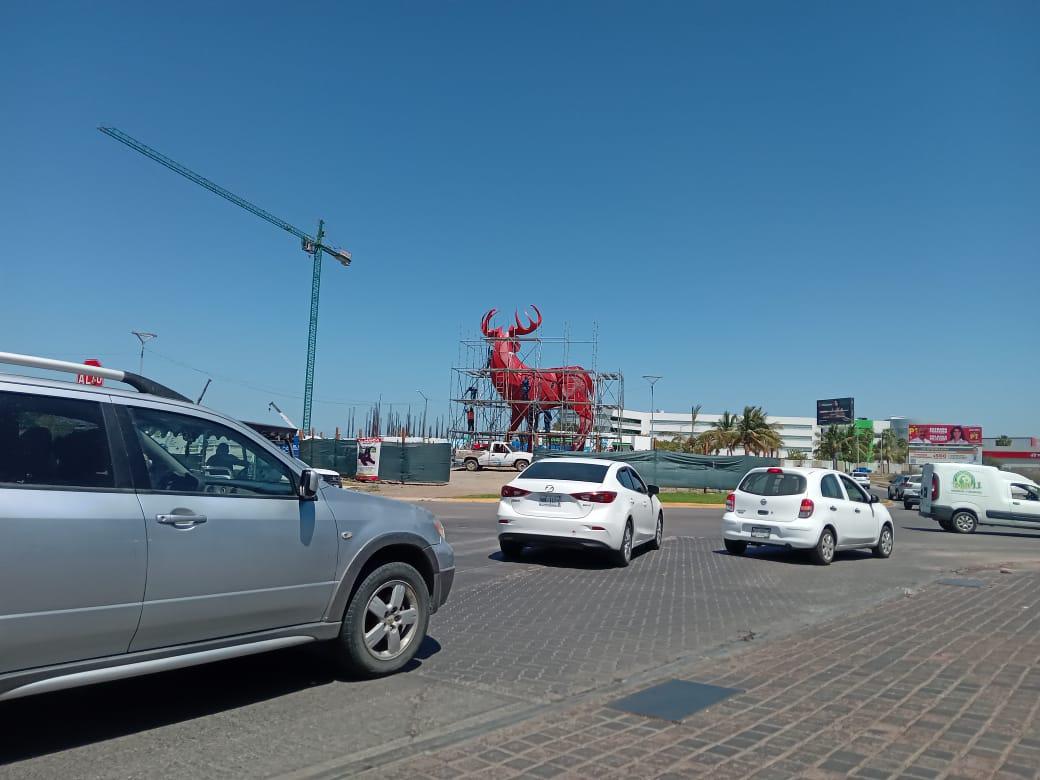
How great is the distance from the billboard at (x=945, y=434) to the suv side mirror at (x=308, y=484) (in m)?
93.9

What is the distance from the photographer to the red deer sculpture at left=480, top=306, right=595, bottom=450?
68.2 m

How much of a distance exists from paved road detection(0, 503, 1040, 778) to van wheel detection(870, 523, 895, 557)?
324 cm

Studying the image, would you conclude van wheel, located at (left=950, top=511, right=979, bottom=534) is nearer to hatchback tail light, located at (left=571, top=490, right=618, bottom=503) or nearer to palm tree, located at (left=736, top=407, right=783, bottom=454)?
hatchback tail light, located at (left=571, top=490, right=618, bottom=503)

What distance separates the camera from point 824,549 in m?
13.3

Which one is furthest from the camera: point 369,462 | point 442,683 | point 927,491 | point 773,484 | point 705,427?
point 705,427

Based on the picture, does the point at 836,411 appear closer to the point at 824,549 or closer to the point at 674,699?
the point at 824,549

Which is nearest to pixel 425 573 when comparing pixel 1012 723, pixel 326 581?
Result: pixel 326 581

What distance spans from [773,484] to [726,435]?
5742cm

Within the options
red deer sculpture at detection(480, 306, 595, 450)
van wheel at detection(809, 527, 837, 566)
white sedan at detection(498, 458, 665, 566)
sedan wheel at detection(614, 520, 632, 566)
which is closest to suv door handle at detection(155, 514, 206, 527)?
white sedan at detection(498, 458, 665, 566)

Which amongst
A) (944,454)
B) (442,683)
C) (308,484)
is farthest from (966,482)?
(944,454)

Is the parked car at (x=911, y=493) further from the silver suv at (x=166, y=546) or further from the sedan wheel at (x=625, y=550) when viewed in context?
the silver suv at (x=166, y=546)

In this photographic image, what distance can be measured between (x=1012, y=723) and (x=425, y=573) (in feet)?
13.1

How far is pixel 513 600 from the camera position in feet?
29.9

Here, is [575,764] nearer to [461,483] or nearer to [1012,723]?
[1012,723]
